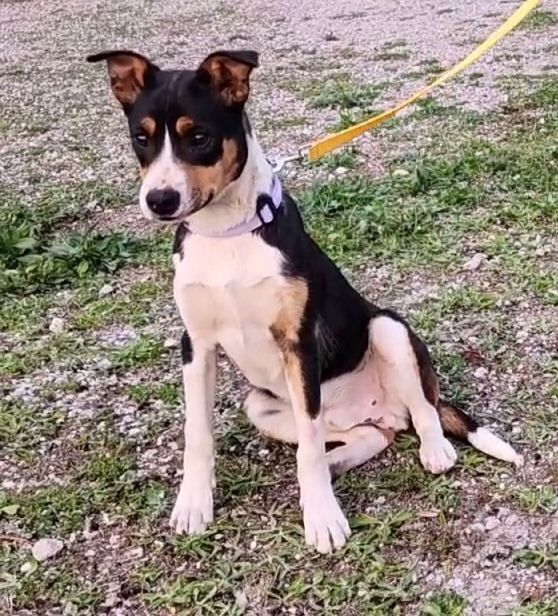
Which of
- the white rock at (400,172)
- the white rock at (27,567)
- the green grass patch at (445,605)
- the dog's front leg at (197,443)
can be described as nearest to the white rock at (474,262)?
the white rock at (400,172)

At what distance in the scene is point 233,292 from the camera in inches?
139

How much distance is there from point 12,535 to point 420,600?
1485mm

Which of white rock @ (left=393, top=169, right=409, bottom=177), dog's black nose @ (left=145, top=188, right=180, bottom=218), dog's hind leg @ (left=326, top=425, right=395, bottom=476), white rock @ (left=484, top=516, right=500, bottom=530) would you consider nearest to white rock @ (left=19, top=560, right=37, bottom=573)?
dog's hind leg @ (left=326, top=425, right=395, bottom=476)

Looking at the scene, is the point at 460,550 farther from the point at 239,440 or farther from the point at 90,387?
the point at 90,387

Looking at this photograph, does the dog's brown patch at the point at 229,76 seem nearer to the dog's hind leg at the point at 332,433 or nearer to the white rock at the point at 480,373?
the dog's hind leg at the point at 332,433

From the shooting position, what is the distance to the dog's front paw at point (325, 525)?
357cm

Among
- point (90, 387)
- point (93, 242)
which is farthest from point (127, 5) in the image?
point (90, 387)

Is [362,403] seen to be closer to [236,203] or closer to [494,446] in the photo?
[494,446]

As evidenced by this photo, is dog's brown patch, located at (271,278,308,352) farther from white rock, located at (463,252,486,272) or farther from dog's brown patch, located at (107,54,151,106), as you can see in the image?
white rock, located at (463,252,486,272)

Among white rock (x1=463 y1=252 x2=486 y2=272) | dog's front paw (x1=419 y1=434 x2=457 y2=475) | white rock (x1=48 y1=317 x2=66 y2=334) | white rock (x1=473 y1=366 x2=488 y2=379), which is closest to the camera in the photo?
dog's front paw (x1=419 y1=434 x2=457 y2=475)

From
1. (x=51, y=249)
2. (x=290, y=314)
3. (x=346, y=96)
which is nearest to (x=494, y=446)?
(x=290, y=314)

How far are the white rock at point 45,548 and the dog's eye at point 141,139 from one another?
1436 mm

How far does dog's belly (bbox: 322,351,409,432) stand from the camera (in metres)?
4.09

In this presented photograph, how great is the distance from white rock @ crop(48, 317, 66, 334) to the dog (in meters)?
1.69
